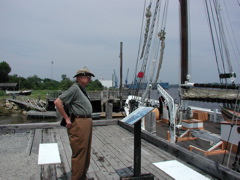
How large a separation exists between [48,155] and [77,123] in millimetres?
1675

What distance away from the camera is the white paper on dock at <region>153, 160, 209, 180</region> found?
3547 millimetres

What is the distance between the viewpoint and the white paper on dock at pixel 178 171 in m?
3.55

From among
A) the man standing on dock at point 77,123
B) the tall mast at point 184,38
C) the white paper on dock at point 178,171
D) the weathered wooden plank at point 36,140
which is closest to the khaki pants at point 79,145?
the man standing on dock at point 77,123

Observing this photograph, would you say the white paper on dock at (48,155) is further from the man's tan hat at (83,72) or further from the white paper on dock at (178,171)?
the white paper on dock at (178,171)

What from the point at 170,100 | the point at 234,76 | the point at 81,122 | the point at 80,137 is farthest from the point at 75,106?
the point at 234,76

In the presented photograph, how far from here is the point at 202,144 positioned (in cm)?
730

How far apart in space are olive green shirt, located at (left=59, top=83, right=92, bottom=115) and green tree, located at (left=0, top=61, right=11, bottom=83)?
77559 mm

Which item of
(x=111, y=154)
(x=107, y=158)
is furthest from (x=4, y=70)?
(x=107, y=158)

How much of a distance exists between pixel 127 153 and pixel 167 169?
1.28m

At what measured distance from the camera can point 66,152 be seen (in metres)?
4.95

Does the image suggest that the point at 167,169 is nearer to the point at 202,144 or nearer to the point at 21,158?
the point at 21,158

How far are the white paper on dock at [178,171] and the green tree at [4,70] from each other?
77.6 metres

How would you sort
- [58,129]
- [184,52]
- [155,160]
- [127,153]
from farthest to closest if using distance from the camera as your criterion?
1. [184,52]
2. [58,129]
3. [127,153]
4. [155,160]

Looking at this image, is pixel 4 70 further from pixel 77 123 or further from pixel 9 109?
pixel 77 123
